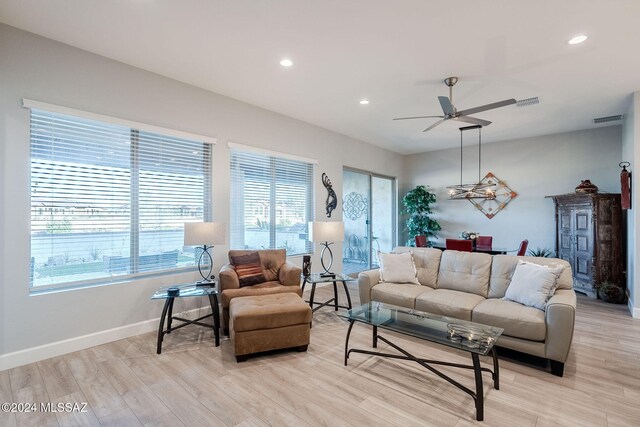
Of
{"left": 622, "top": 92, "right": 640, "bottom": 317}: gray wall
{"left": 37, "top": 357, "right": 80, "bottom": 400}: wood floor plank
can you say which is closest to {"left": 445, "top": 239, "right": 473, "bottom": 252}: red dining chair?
{"left": 622, "top": 92, "right": 640, "bottom": 317}: gray wall

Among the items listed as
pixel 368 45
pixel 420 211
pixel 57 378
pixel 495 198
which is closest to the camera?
pixel 57 378

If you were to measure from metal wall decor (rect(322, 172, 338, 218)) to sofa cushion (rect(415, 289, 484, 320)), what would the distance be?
2.66m

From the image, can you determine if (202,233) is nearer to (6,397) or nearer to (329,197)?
(6,397)

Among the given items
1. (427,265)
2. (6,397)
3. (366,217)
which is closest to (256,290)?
(6,397)

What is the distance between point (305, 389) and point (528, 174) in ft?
20.8

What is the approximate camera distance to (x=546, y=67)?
3316 mm

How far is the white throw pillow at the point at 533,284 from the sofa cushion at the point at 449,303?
360 millimetres

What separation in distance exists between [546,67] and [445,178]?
4.19m

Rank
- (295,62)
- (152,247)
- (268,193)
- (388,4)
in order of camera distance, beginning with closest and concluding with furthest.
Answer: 1. (388,4)
2. (295,62)
3. (152,247)
4. (268,193)

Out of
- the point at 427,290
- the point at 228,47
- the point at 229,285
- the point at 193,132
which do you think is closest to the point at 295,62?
the point at 228,47

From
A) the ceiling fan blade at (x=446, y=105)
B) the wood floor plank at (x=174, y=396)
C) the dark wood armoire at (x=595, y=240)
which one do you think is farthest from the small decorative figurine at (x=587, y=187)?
the wood floor plank at (x=174, y=396)

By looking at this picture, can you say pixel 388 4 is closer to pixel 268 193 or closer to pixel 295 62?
pixel 295 62

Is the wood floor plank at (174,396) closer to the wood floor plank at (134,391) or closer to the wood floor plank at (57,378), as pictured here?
the wood floor plank at (134,391)

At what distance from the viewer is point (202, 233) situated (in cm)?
340
